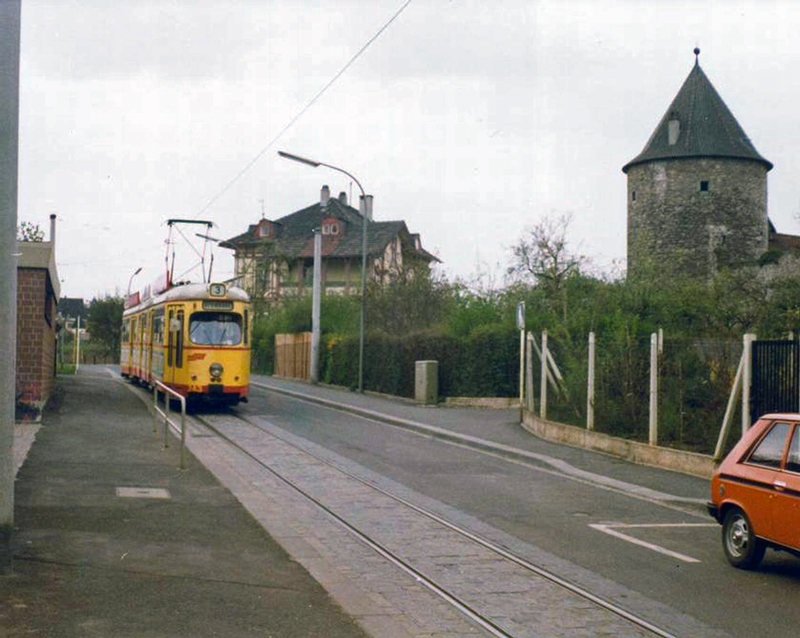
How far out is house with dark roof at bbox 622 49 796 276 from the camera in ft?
222

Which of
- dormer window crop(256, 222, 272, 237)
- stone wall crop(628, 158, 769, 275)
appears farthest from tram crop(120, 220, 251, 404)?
dormer window crop(256, 222, 272, 237)

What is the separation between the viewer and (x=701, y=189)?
223 ft

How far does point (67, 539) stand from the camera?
393 inches

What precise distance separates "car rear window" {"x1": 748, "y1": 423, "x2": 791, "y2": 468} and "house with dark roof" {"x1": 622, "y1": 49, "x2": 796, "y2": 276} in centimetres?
5772

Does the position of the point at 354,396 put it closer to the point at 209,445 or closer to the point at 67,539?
the point at 209,445

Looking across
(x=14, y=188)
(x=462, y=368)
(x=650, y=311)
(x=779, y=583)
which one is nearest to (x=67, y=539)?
(x=14, y=188)

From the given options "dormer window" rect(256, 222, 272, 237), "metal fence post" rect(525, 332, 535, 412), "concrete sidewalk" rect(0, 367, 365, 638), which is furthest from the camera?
"dormer window" rect(256, 222, 272, 237)

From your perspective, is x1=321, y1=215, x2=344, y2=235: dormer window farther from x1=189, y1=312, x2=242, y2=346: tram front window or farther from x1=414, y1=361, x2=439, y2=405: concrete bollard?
x1=189, y1=312, x2=242, y2=346: tram front window

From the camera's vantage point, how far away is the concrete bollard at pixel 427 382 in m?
34.2

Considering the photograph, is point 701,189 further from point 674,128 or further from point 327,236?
point 327,236

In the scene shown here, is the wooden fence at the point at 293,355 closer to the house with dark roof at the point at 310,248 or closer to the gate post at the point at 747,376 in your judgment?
the house with dark roof at the point at 310,248

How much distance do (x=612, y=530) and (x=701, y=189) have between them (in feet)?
194

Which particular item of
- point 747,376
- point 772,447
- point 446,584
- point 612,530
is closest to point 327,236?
point 747,376

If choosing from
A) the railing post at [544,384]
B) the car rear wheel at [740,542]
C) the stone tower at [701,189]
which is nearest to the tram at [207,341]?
the railing post at [544,384]
